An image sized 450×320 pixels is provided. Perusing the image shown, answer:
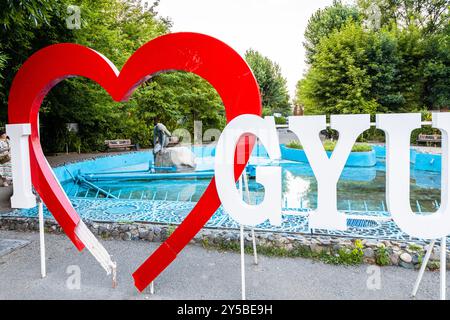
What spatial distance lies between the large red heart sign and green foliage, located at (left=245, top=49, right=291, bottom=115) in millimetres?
28648

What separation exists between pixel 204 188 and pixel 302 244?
5204 mm

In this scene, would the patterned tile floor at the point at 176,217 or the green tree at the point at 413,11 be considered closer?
the patterned tile floor at the point at 176,217

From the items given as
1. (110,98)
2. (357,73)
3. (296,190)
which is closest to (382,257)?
(296,190)

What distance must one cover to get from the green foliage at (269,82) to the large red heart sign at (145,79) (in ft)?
94.0

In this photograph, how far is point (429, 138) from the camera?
1585 centimetres

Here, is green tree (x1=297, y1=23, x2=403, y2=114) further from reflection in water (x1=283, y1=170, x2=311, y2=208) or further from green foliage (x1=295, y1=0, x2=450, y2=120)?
reflection in water (x1=283, y1=170, x2=311, y2=208)

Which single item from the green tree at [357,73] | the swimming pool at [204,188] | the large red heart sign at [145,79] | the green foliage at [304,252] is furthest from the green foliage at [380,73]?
the large red heart sign at [145,79]

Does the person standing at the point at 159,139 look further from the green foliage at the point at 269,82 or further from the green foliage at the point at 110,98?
the green foliage at the point at 269,82

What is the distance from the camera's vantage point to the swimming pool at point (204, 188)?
5.28m

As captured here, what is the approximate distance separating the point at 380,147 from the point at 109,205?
12882mm

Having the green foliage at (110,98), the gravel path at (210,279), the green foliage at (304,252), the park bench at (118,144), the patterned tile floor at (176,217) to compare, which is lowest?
the gravel path at (210,279)

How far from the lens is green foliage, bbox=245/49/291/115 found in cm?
3188

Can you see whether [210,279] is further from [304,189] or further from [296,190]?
[304,189]

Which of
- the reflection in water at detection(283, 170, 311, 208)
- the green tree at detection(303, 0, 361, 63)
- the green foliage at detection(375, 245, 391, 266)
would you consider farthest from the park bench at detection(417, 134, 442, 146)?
the green foliage at detection(375, 245, 391, 266)
